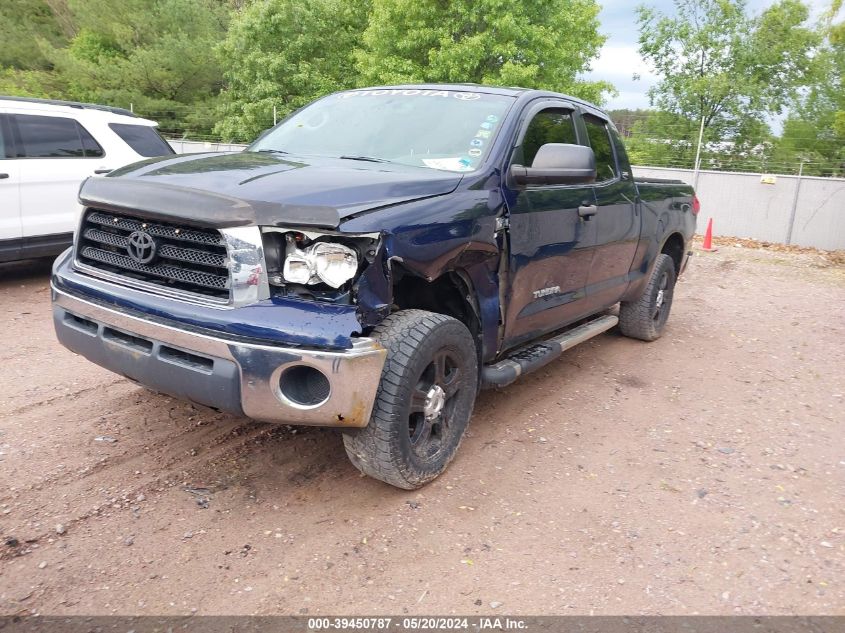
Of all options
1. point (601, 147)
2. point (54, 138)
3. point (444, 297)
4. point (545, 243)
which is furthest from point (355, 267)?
point (54, 138)

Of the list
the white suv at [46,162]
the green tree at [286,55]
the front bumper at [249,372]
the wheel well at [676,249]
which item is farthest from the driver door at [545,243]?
the green tree at [286,55]

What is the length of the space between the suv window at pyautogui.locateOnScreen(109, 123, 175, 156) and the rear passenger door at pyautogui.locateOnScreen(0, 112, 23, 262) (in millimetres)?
1155

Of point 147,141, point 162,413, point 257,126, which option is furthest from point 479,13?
point 162,413

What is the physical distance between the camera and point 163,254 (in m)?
2.88

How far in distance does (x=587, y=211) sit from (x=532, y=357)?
3.37 feet

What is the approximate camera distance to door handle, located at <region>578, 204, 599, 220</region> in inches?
167

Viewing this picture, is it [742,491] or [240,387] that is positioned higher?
[240,387]

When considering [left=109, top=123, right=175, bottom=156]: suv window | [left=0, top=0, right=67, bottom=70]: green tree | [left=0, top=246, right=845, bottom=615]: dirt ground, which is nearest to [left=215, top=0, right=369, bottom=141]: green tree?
[left=0, top=0, right=67, bottom=70]: green tree

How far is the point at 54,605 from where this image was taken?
2391mm

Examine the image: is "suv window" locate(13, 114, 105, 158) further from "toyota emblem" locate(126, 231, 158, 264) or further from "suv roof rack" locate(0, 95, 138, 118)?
"toyota emblem" locate(126, 231, 158, 264)

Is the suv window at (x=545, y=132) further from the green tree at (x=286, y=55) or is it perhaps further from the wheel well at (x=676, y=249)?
the green tree at (x=286, y=55)

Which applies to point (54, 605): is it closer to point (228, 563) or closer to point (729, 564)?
point (228, 563)

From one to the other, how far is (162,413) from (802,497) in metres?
3.54

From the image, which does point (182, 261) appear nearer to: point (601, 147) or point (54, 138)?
point (601, 147)
